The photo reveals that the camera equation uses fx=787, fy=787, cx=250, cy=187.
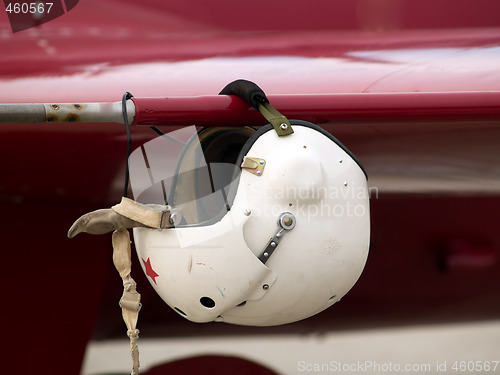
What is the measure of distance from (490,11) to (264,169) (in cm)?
81

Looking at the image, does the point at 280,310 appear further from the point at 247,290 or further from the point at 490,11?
the point at 490,11

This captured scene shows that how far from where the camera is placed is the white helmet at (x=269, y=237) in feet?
3.82

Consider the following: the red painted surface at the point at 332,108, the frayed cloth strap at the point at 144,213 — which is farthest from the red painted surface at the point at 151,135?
the frayed cloth strap at the point at 144,213

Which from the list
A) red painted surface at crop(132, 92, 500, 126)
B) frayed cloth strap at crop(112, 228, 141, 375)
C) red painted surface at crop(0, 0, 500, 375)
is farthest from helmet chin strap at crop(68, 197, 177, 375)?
red painted surface at crop(0, 0, 500, 375)

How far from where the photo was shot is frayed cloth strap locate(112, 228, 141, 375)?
1.21 meters

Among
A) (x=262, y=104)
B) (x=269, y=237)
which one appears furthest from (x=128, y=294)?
(x=262, y=104)

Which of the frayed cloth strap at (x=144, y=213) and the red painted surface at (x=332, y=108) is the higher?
the red painted surface at (x=332, y=108)

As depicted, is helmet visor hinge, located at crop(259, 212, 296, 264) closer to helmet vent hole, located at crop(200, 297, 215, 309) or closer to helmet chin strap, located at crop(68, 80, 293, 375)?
helmet chin strap, located at crop(68, 80, 293, 375)

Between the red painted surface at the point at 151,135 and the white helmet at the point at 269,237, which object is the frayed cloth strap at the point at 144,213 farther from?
the red painted surface at the point at 151,135

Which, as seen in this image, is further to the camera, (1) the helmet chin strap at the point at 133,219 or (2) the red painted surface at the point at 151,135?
(2) the red painted surface at the point at 151,135

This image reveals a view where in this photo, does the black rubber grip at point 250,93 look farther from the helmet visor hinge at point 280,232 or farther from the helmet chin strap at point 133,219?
the helmet visor hinge at point 280,232

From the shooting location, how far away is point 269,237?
1175 millimetres

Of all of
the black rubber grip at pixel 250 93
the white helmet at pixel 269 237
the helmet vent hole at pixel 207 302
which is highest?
the black rubber grip at pixel 250 93

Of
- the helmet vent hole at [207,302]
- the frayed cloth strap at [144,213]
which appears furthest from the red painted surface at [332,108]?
the helmet vent hole at [207,302]
